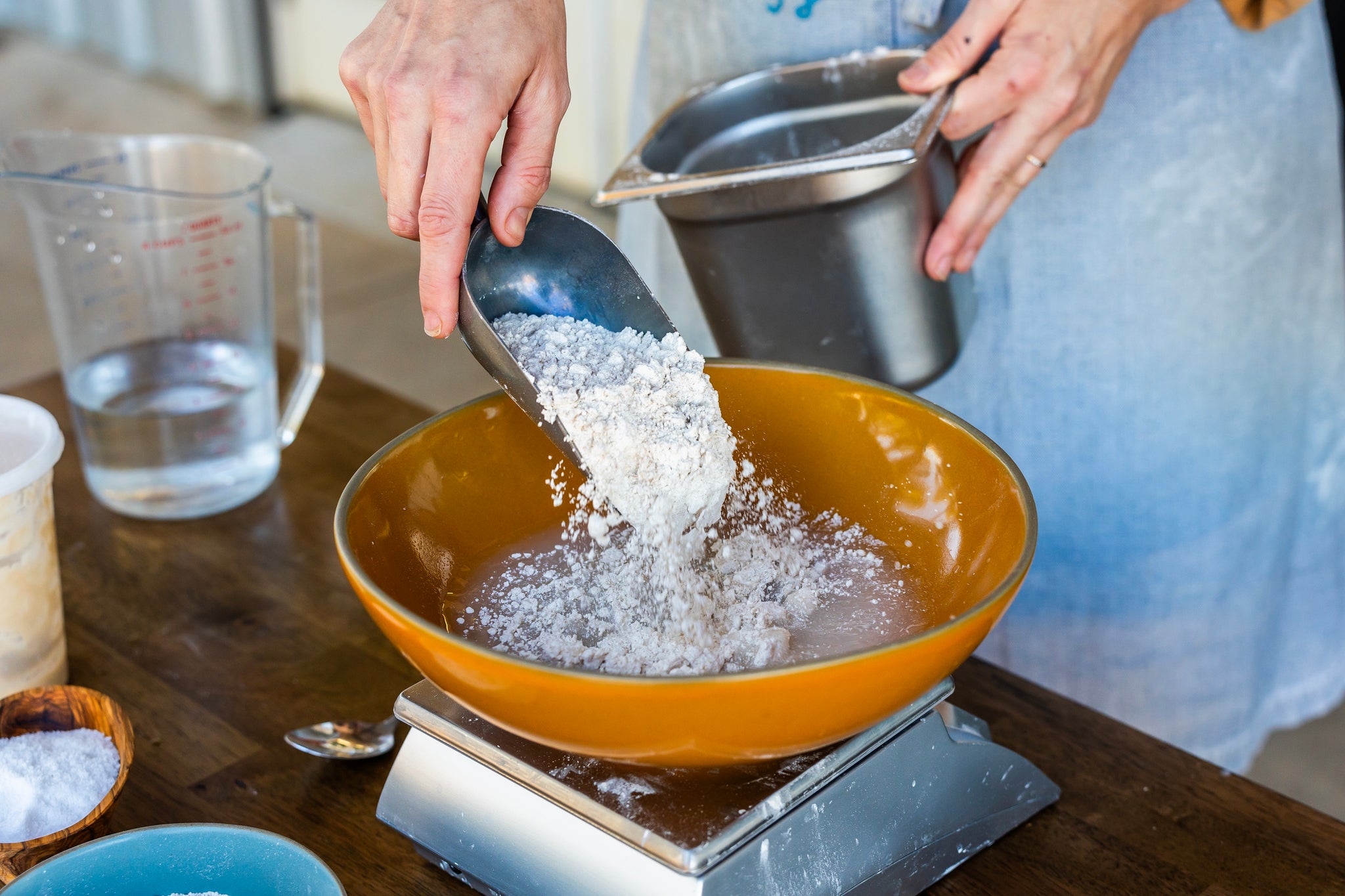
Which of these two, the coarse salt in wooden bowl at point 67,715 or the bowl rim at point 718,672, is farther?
the coarse salt in wooden bowl at point 67,715

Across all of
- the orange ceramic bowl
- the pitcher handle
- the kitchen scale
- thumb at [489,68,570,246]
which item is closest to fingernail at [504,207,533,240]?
thumb at [489,68,570,246]

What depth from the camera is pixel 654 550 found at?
68 cm

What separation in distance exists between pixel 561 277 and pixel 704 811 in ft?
1.07

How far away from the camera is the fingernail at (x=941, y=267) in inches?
35.4

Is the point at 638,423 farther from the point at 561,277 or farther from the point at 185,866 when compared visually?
Answer: the point at 185,866

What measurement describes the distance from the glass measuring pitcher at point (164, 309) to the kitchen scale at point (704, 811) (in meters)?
0.42

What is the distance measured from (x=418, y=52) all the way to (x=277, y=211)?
14.1 inches

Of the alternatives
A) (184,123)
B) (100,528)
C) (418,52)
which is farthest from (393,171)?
(184,123)

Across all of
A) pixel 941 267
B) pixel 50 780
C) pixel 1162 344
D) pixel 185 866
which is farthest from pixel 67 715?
pixel 1162 344

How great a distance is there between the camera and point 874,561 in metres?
0.72

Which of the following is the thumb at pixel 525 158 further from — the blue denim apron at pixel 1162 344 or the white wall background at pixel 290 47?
the white wall background at pixel 290 47

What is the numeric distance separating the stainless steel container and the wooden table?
257 millimetres

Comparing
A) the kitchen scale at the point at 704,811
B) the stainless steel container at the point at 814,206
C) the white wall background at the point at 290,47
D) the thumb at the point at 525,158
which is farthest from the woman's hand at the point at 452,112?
the white wall background at the point at 290,47

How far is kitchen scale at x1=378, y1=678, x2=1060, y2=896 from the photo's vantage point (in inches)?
22.6
